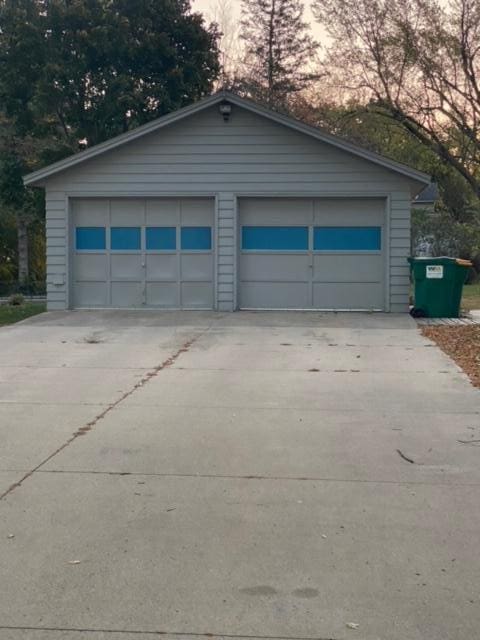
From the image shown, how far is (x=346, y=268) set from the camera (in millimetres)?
16500

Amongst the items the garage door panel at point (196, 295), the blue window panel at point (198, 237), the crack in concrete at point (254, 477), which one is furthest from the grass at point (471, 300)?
the crack in concrete at point (254, 477)

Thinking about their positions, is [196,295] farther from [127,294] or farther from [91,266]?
[91,266]

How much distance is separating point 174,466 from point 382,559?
2062 mm

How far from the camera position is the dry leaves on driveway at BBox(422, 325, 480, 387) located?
9.88 m

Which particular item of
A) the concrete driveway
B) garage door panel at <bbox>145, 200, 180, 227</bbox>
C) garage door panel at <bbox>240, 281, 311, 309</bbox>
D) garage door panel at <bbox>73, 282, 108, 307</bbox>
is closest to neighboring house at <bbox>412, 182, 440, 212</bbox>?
garage door panel at <bbox>240, 281, 311, 309</bbox>

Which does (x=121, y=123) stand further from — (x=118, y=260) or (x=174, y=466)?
(x=174, y=466)

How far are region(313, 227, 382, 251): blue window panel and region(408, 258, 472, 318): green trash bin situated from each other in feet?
3.41

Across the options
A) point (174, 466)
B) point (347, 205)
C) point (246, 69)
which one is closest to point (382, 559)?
point (174, 466)

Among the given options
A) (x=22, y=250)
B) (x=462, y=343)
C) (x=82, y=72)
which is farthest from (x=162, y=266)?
(x=22, y=250)

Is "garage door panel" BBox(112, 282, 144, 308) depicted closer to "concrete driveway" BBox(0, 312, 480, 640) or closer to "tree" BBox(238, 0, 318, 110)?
"concrete driveway" BBox(0, 312, 480, 640)

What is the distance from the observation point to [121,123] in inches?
1037

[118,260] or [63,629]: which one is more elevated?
[118,260]

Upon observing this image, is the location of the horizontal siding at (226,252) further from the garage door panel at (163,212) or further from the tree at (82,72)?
the tree at (82,72)

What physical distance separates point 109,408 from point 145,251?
9.36 m
